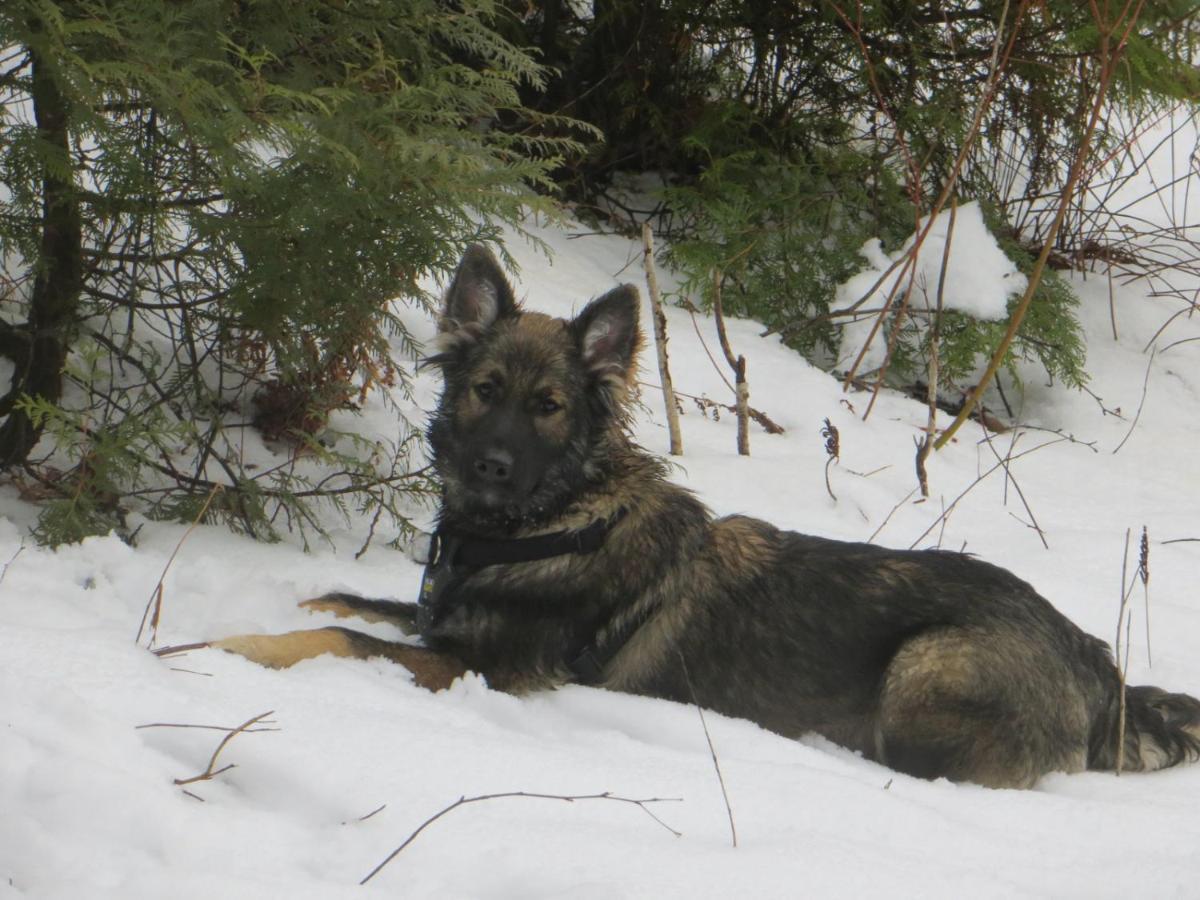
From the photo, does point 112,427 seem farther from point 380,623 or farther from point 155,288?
point 380,623

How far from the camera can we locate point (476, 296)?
446 cm

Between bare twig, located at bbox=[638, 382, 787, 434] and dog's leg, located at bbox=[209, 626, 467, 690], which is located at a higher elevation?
bare twig, located at bbox=[638, 382, 787, 434]

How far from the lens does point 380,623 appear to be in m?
4.36

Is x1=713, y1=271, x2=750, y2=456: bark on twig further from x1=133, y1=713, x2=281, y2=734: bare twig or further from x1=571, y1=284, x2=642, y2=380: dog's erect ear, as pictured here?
x1=133, y1=713, x2=281, y2=734: bare twig

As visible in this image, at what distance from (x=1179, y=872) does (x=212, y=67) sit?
4.06 metres

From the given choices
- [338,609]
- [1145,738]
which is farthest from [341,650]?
[1145,738]

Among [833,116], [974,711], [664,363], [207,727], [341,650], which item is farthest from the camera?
[833,116]

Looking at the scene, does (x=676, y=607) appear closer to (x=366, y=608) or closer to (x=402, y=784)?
(x=366, y=608)

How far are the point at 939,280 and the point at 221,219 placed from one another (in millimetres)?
4620

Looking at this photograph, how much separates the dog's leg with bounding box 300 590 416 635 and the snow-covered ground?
108 mm

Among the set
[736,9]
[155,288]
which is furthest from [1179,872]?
[736,9]

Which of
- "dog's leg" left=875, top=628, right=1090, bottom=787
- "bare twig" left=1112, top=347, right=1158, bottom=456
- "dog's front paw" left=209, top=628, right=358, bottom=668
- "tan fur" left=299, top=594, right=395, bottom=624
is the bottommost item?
"dog's front paw" left=209, top=628, right=358, bottom=668

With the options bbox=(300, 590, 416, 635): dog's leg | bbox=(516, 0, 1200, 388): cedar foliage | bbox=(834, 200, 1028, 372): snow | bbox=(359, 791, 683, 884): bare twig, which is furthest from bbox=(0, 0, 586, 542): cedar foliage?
bbox=(834, 200, 1028, 372): snow

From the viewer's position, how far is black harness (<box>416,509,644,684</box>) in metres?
4.12
